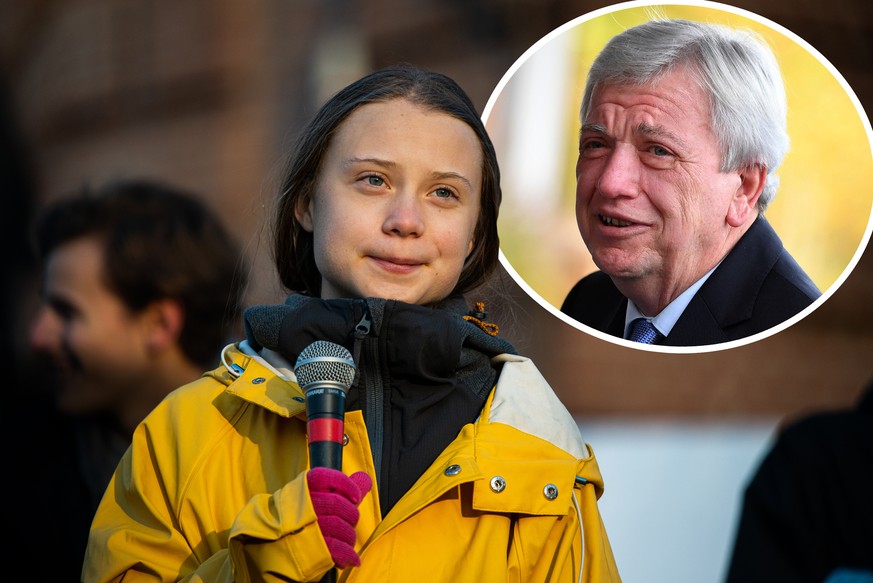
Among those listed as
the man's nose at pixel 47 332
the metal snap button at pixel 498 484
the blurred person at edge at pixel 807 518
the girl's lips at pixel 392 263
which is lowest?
the man's nose at pixel 47 332

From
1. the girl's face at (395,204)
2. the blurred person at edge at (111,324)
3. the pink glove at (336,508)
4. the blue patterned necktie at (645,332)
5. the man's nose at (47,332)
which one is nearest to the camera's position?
the pink glove at (336,508)

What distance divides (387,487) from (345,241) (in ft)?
1.58

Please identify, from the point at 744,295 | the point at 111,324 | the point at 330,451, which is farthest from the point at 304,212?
the point at 111,324

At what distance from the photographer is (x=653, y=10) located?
2.86m

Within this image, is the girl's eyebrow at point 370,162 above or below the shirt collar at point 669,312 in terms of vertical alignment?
above

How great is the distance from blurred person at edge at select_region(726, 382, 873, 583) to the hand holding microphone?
932mm

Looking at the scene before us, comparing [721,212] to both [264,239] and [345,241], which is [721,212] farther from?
[264,239]

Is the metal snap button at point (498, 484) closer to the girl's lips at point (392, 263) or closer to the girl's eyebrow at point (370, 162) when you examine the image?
the girl's lips at point (392, 263)

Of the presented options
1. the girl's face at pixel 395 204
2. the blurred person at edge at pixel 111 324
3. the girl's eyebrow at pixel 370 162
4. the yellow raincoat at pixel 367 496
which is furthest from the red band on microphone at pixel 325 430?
the blurred person at edge at pixel 111 324

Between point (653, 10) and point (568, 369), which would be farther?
point (568, 369)

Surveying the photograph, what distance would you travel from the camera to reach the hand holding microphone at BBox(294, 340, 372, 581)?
2.10 metres

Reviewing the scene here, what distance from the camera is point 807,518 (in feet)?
8.89

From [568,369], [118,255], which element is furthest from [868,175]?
[568,369]

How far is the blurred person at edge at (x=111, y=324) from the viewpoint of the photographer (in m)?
4.25
